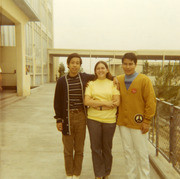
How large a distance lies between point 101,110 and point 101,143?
530 mm

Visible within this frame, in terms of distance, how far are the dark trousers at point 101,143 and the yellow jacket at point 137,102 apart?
0.78ft

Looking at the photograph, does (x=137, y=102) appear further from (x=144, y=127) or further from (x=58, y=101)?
(x=58, y=101)

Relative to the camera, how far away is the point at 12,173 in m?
2.89

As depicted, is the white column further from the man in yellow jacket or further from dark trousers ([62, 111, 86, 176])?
the man in yellow jacket

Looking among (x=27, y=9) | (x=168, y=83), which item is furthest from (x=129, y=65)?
(x=27, y=9)

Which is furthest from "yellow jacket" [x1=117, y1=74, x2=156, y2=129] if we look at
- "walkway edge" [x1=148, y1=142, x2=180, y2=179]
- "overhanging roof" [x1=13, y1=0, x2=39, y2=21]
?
"overhanging roof" [x1=13, y1=0, x2=39, y2=21]

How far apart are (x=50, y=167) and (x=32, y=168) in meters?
0.30

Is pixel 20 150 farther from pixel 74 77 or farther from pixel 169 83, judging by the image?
pixel 169 83

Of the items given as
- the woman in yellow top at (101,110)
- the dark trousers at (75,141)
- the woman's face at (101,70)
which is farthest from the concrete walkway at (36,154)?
the woman's face at (101,70)

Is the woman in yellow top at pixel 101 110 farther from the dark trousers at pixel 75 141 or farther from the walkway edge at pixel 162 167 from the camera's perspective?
the walkway edge at pixel 162 167

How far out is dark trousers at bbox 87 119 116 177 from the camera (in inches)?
99.4

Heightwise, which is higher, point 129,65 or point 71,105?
point 129,65

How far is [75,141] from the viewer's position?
8.81 feet

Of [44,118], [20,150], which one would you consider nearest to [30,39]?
[44,118]
